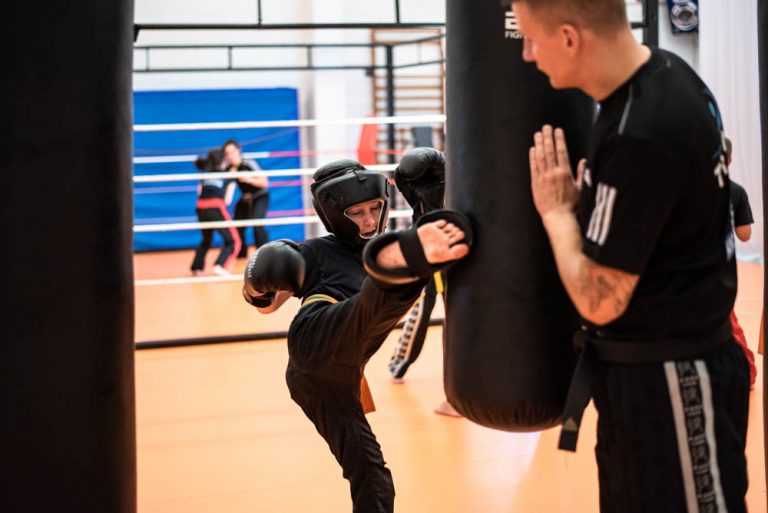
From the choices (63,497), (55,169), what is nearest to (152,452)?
(63,497)

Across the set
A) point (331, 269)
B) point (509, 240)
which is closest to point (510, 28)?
point (509, 240)

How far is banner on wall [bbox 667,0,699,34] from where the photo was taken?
Result: 10.5 meters

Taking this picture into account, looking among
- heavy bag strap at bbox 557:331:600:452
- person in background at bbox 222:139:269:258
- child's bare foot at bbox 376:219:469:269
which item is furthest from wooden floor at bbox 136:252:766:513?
person in background at bbox 222:139:269:258

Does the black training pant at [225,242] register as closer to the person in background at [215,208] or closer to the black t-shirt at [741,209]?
the person in background at [215,208]

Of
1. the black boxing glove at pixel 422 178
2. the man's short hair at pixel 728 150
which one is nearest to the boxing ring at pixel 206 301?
the black boxing glove at pixel 422 178

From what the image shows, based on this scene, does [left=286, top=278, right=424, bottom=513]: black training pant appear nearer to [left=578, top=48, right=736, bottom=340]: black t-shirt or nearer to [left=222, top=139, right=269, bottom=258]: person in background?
[left=578, top=48, right=736, bottom=340]: black t-shirt

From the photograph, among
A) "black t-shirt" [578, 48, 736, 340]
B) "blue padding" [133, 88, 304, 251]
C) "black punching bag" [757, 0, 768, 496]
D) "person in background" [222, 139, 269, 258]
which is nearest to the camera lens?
"black t-shirt" [578, 48, 736, 340]

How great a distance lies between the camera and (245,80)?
11.7 meters

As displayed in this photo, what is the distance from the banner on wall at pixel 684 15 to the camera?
1049cm

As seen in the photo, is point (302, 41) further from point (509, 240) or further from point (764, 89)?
point (509, 240)

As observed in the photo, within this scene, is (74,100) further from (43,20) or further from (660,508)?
(660,508)

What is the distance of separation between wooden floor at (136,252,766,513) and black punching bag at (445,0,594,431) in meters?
0.55

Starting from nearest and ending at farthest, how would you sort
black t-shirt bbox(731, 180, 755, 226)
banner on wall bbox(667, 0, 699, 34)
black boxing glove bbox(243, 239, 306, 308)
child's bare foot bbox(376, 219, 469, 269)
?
child's bare foot bbox(376, 219, 469, 269), black boxing glove bbox(243, 239, 306, 308), black t-shirt bbox(731, 180, 755, 226), banner on wall bbox(667, 0, 699, 34)

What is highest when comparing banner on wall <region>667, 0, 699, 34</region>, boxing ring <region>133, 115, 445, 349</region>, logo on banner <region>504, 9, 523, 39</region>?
banner on wall <region>667, 0, 699, 34</region>
